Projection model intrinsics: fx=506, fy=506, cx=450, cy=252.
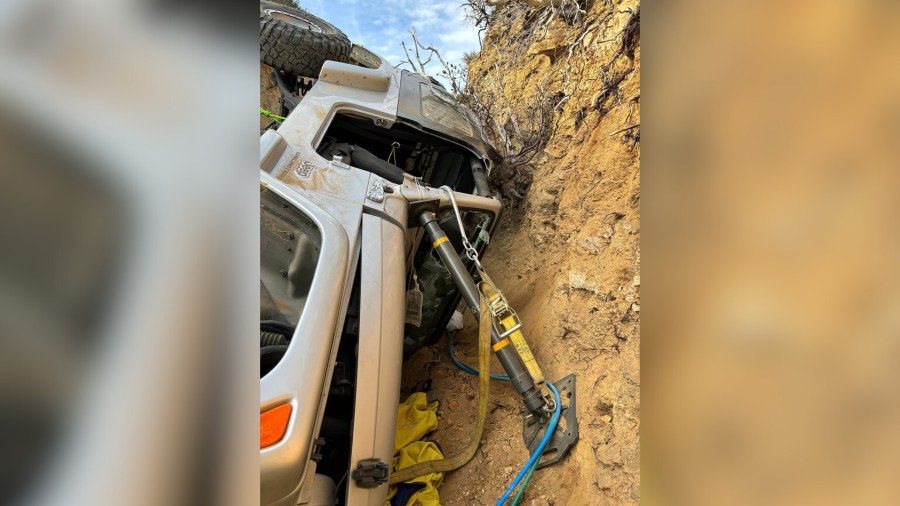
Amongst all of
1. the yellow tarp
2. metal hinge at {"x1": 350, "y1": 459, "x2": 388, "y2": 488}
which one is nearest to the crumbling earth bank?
the yellow tarp

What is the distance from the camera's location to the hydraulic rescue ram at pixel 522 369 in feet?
8.39

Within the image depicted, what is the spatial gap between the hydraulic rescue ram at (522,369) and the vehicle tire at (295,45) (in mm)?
1869

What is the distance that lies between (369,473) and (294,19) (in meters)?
3.88

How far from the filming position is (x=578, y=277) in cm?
304

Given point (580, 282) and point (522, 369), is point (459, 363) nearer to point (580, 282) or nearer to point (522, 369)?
point (522, 369)

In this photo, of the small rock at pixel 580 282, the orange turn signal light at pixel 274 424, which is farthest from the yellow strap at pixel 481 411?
the orange turn signal light at pixel 274 424

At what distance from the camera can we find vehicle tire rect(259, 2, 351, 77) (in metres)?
3.72

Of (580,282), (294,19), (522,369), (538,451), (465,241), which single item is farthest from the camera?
(294,19)

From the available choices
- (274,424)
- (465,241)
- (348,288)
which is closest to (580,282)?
(465,241)
